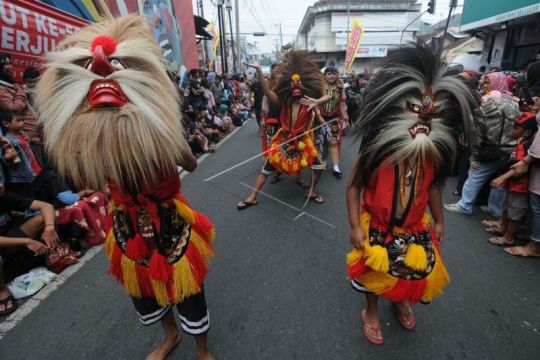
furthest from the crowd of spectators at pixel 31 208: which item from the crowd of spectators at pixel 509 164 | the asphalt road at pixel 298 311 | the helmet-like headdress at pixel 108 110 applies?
the crowd of spectators at pixel 509 164

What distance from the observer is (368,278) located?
168cm

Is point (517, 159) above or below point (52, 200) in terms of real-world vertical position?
above

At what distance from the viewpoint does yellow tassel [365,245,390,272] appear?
5.06 ft

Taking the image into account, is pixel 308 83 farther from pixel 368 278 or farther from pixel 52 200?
pixel 52 200

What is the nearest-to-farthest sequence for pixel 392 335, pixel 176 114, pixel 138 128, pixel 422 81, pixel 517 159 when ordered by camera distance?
pixel 138 128, pixel 176 114, pixel 422 81, pixel 392 335, pixel 517 159

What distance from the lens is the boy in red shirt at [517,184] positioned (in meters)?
2.77

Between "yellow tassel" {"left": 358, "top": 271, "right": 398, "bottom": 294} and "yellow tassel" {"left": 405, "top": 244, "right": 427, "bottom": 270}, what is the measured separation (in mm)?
119

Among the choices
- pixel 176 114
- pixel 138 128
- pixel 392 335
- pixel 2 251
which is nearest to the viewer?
pixel 138 128

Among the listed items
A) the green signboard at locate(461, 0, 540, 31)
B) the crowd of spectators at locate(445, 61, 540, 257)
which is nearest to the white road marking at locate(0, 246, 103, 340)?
the crowd of spectators at locate(445, 61, 540, 257)

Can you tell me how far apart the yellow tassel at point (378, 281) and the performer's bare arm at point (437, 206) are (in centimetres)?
42

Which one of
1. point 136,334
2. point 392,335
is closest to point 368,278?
point 392,335

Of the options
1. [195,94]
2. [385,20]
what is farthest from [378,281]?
[385,20]

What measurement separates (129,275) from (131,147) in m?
0.71

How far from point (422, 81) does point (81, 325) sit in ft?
8.37
